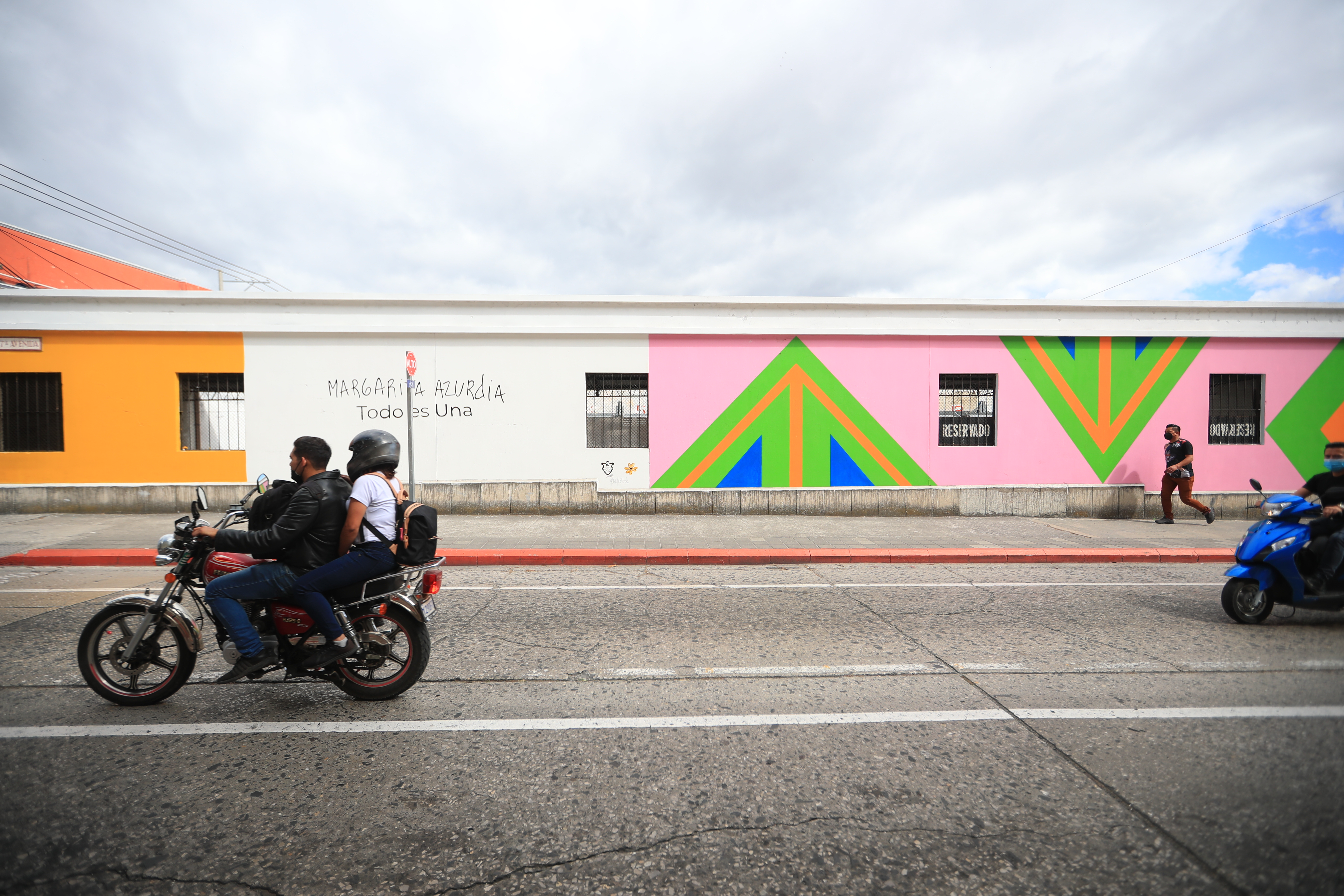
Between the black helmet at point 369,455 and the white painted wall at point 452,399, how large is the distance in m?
7.70

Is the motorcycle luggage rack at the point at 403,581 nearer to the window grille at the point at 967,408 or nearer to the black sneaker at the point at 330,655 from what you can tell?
the black sneaker at the point at 330,655

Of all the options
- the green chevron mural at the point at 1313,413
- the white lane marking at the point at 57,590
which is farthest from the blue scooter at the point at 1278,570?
the white lane marking at the point at 57,590

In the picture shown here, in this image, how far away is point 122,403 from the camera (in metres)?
11.2

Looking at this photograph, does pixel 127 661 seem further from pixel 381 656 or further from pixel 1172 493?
pixel 1172 493

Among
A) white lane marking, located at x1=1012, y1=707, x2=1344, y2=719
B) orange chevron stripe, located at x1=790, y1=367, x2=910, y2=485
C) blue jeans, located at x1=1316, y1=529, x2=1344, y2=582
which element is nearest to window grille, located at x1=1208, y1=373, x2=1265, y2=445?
orange chevron stripe, located at x1=790, y1=367, x2=910, y2=485

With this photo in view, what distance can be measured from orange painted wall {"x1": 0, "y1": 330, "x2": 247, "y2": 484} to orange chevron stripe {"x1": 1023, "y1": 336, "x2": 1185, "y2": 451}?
16.0 meters

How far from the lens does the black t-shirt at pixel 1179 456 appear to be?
10.7m

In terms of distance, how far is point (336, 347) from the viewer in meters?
11.3

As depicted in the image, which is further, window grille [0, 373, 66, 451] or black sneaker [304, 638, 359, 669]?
window grille [0, 373, 66, 451]

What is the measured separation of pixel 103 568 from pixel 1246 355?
66.1ft

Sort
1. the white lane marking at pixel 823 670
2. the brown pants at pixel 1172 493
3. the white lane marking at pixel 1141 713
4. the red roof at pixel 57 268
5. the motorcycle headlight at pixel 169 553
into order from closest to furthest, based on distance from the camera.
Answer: the white lane marking at pixel 1141 713 → the motorcycle headlight at pixel 169 553 → the white lane marking at pixel 823 670 → the brown pants at pixel 1172 493 → the red roof at pixel 57 268

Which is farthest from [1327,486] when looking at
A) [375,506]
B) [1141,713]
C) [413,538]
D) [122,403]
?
[122,403]

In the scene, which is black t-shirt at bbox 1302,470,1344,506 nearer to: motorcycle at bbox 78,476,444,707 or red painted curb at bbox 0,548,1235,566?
red painted curb at bbox 0,548,1235,566

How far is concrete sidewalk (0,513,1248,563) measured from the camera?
836cm
